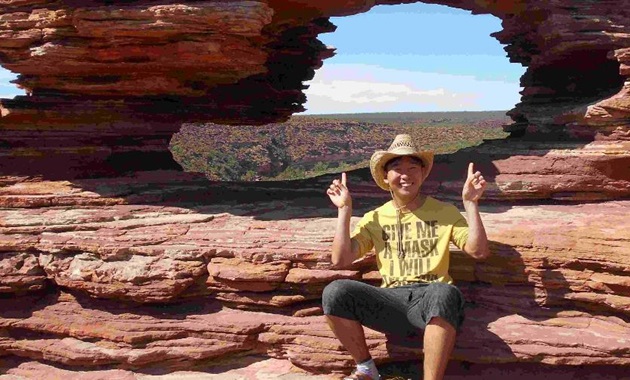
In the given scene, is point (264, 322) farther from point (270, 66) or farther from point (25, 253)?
point (270, 66)

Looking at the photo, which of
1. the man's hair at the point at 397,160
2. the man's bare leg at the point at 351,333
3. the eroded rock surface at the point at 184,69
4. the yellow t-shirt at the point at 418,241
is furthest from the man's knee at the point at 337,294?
the eroded rock surface at the point at 184,69

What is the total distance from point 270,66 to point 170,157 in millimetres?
2855

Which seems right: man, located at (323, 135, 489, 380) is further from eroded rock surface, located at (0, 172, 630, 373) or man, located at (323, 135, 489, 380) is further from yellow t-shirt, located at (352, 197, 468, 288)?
eroded rock surface, located at (0, 172, 630, 373)

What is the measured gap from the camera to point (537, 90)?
1173 centimetres

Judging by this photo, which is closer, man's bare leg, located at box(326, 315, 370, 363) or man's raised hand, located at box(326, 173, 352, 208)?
man's bare leg, located at box(326, 315, 370, 363)

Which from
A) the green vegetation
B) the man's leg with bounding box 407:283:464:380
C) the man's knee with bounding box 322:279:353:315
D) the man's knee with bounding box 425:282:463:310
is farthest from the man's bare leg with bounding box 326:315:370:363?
the green vegetation

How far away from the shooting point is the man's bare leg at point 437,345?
5.65 m

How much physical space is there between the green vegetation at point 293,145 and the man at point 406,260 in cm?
3263

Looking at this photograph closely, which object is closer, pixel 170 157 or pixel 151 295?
pixel 151 295

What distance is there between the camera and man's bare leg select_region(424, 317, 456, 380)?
18.5 feet

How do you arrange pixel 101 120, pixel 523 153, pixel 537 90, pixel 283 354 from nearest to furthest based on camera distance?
1. pixel 283 354
2. pixel 523 153
3. pixel 101 120
4. pixel 537 90

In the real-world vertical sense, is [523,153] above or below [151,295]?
above

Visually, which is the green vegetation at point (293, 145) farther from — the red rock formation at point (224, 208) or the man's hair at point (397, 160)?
the man's hair at point (397, 160)

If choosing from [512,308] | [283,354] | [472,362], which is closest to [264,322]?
[283,354]
